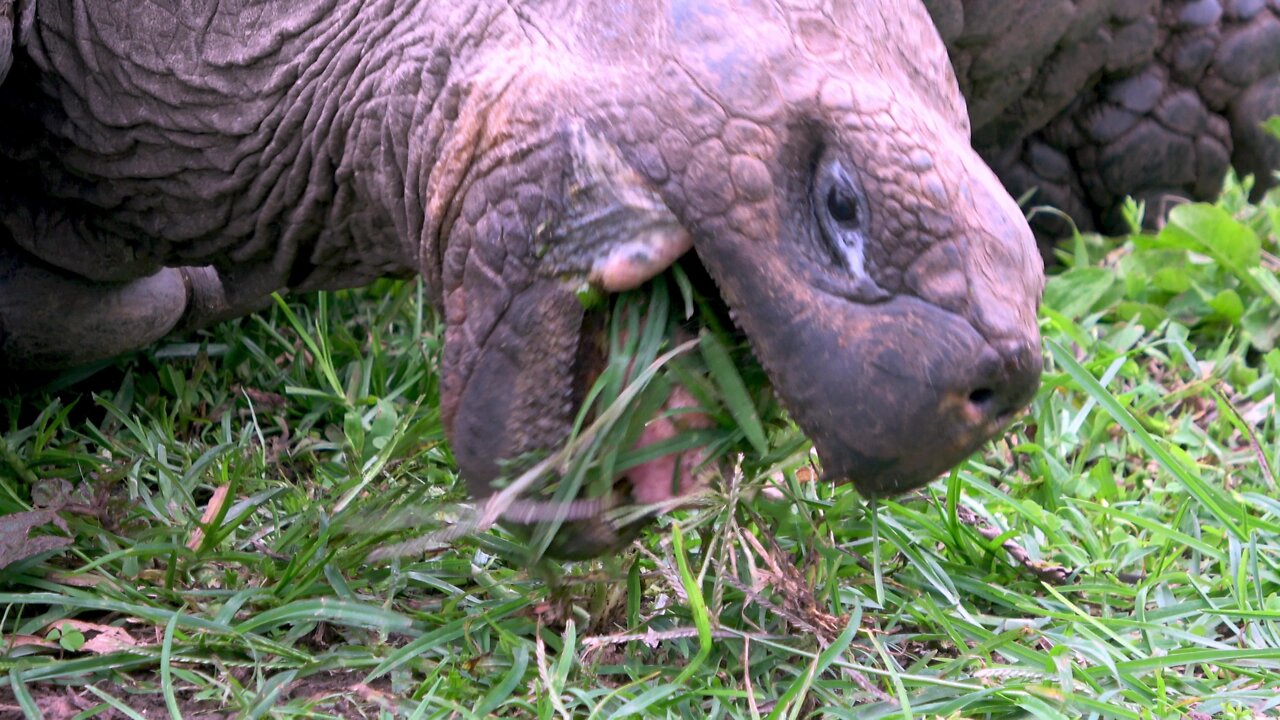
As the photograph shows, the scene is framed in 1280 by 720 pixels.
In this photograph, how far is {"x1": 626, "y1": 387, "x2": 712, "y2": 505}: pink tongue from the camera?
1949 mm

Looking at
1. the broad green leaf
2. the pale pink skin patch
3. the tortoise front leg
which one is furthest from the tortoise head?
the broad green leaf

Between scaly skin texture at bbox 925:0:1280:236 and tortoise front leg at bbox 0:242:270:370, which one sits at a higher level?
tortoise front leg at bbox 0:242:270:370

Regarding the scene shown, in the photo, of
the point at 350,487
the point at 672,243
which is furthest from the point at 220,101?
the point at 672,243

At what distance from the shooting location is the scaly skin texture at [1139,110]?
3738 mm

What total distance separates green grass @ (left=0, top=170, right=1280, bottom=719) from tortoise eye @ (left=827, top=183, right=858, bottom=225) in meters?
0.25

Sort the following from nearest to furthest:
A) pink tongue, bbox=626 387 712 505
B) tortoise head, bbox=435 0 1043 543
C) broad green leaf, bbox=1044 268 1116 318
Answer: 1. tortoise head, bbox=435 0 1043 543
2. pink tongue, bbox=626 387 712 505
3. broad green leaf, bbox=1044 268 1116 318

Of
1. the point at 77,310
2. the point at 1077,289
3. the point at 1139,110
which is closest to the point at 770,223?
the point at 77,310

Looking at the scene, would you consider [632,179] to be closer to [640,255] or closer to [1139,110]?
[640,255]

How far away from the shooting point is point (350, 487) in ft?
8.36

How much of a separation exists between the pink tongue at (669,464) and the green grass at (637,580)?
4cm

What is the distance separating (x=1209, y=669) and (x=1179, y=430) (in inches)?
38.5

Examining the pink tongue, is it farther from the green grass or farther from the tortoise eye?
the tortoise eye

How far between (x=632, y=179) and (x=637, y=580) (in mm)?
609

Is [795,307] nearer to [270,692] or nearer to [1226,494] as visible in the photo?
[270,692]
